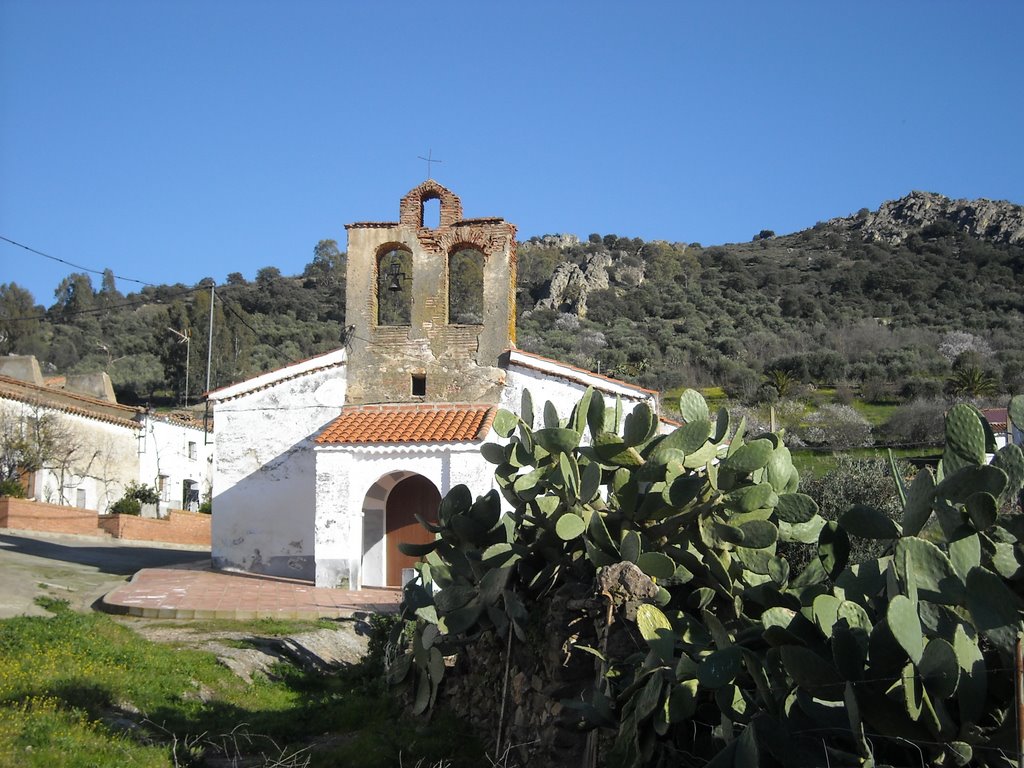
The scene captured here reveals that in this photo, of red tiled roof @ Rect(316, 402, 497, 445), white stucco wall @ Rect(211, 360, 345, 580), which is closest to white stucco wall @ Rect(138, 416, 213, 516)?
white stucco wall @ Rect(211, 360, 345, 580)

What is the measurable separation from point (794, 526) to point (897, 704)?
2.27 meters

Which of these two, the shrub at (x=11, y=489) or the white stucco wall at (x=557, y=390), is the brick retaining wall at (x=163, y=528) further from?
the white stucco wall at (x=557, y=390)

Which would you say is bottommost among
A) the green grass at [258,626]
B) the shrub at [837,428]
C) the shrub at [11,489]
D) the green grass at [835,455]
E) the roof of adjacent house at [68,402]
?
the green grass at [258,626]

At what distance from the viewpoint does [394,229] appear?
1855 cm

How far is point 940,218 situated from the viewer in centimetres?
6650

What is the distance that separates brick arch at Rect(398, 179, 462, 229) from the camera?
18.5 metres

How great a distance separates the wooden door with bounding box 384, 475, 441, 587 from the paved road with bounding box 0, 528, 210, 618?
4.29 meters

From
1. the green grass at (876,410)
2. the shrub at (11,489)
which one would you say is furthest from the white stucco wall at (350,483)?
the green grass at (876,410)

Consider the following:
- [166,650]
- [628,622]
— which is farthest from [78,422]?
[628,622]

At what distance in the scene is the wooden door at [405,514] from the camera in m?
17.7

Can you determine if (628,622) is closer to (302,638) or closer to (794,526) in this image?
(794,526)

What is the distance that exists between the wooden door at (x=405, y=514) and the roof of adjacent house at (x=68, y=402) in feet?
59.9

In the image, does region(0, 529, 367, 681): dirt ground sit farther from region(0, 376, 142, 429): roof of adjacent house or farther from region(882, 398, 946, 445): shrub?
region(882, 398, 946, 445): shrub

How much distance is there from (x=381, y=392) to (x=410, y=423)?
1465 millimetres
